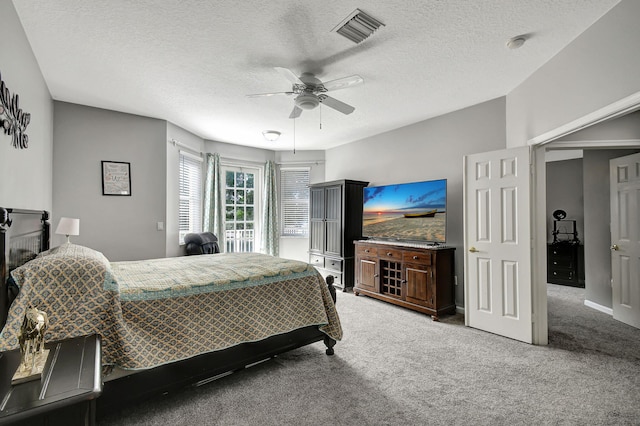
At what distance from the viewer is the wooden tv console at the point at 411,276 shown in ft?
12.2

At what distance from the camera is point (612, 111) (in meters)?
2.08

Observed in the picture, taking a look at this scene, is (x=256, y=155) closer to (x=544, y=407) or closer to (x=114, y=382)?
(x=114, y=382)

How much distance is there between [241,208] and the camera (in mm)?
6078

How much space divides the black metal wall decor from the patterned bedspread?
0.85 m

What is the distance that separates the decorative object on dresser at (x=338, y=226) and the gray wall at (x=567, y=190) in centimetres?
437

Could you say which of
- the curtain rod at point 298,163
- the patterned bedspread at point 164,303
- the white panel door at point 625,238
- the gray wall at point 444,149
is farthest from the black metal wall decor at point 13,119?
the white panel door at point 625,238

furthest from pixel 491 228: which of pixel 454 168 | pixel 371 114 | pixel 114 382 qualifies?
pixel 114 382

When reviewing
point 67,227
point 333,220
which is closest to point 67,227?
point 67,227

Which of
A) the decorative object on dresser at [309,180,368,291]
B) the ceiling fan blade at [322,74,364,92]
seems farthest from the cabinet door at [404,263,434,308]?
the ceiling fan blade at [322,74,364,92]

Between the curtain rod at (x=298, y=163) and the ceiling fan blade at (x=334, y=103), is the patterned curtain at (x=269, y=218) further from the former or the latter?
the ceiling fan blade at (x=334, y=103)

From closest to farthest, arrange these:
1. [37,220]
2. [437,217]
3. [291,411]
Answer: [291,411] < [37,220] < [437,217]

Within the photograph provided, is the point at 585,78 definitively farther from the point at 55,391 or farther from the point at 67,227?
the point at 67,227

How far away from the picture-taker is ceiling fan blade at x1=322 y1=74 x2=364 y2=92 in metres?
2.46

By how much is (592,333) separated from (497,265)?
1.29 m
